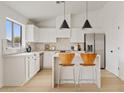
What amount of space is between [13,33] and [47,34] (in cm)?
264

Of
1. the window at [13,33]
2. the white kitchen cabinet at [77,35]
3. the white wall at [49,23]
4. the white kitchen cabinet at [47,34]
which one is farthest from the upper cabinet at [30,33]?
the white kitchen cabinet at [77,35]

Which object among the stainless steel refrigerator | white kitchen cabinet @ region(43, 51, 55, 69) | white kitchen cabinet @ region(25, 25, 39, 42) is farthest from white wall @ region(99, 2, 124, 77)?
white kitchen cabinet @ region(25, 25, 39, 42)

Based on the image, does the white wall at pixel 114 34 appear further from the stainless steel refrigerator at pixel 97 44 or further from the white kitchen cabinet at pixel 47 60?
the white kitchen cabinet at pixel 47 60

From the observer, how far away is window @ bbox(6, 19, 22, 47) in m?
6.30

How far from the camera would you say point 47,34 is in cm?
938

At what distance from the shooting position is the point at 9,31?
646 centimetres

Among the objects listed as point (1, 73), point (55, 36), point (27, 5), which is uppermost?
point (27, 5)

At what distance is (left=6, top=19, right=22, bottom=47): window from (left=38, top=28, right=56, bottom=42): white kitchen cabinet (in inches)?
61.8

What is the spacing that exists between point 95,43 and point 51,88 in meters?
4.59

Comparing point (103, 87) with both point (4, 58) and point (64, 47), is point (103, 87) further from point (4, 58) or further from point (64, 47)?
point (64, 47)

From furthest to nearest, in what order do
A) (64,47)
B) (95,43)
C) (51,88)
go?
(64,47)
(95,43)
(51,88)

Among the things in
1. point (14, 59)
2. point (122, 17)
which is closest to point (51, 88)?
point (14, 59)

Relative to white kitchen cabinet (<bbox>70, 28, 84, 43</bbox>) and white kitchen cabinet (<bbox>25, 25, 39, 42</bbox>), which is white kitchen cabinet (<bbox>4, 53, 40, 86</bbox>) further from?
white kitchen cabinet (<bbox>70, 28, 84, 43</bbox>)

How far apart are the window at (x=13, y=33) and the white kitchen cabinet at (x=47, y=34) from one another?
1.57 meters
